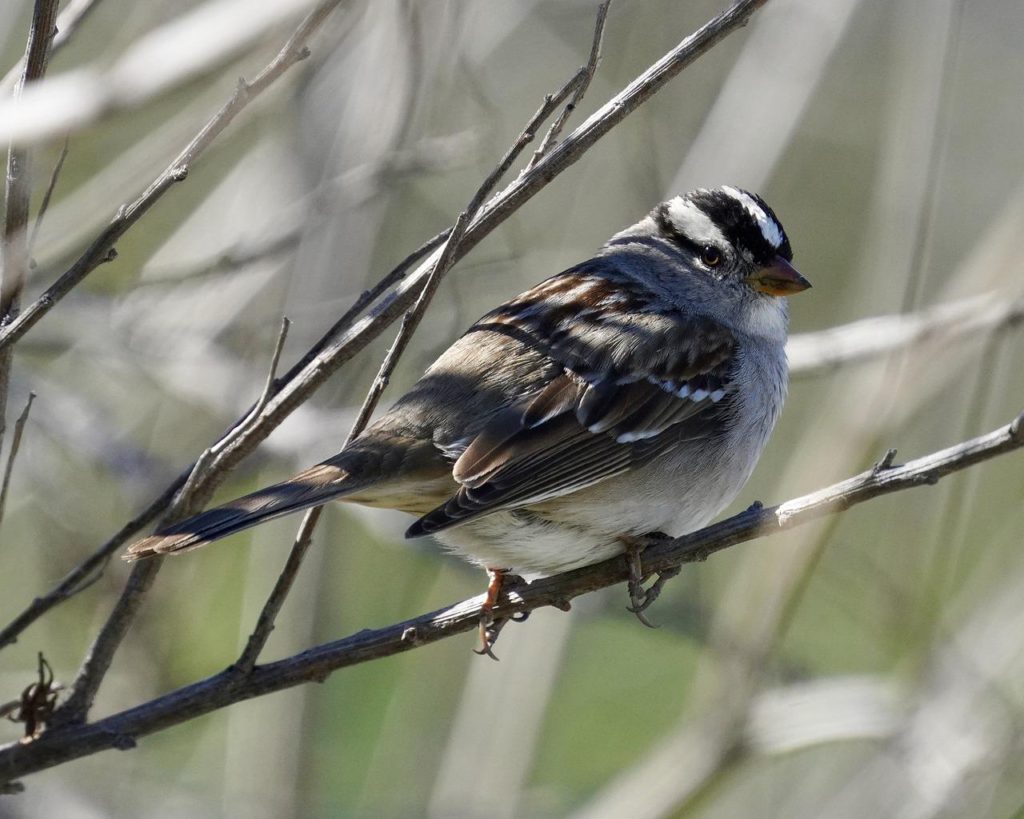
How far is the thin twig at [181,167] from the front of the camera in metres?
2.01

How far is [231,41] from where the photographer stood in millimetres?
2207

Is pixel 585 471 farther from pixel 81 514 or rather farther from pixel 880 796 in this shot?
pixel 81 514

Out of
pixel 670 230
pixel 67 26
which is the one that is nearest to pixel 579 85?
pixel 67 26

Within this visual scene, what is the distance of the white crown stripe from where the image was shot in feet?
11.9

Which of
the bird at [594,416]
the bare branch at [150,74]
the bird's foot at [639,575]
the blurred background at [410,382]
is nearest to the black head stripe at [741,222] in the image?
the bird at [594,416]

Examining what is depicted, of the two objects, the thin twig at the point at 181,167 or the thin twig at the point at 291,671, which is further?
the thin twig at the point at 291,671

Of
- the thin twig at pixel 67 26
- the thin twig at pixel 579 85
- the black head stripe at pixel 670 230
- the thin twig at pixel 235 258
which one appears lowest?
the thin twig at pixel 579 85

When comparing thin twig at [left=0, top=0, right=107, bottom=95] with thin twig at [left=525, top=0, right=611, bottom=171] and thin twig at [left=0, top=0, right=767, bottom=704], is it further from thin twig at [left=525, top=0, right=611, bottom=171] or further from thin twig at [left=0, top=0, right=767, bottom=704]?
thin twig at [left=525, top=0, right=611, bottom=171]

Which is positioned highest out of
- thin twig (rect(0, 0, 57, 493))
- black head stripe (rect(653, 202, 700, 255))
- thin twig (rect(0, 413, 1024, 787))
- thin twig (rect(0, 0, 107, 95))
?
black head stripe (rect(653, 202, 700, 255))

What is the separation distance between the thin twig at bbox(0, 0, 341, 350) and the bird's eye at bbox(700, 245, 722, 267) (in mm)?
1874

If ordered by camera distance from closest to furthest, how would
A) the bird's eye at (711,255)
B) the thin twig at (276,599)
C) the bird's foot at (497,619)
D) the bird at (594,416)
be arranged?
the thin twig at (276,599) → the bird's foot at (497,619) → the bird at (594,416) → the bird's eye at (711,255)

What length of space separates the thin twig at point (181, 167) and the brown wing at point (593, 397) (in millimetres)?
943

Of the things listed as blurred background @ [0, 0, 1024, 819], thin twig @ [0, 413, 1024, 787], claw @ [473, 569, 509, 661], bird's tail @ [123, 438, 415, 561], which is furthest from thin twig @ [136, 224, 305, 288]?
thin twig @ [0, 413, 1024, 787]

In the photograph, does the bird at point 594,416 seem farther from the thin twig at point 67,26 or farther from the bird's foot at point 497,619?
the thin twig at point 67,26
